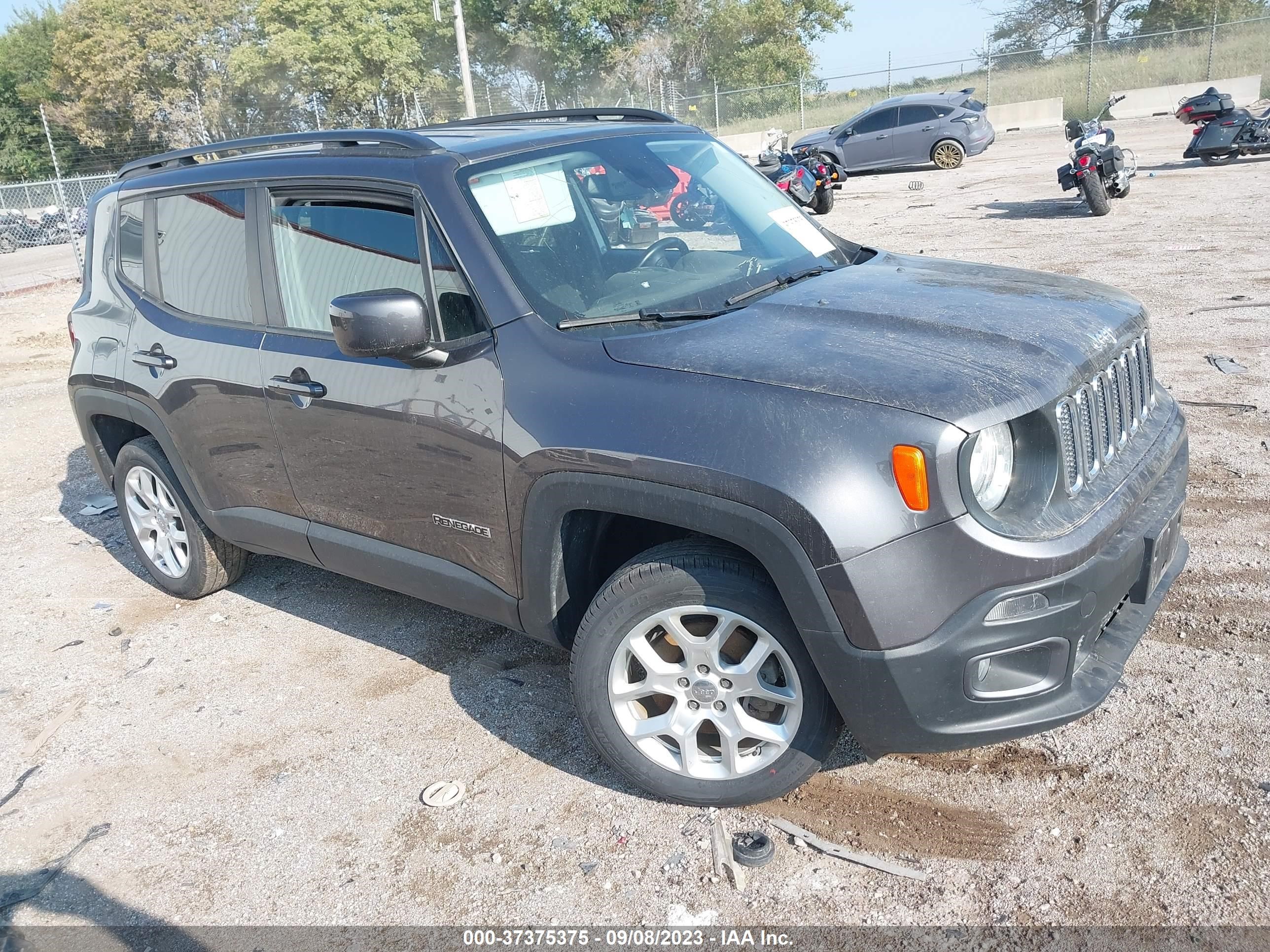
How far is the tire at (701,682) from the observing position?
2.83 m

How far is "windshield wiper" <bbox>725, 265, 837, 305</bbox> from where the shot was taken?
3404 mm

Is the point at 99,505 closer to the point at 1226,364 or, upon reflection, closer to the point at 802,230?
the point at 802,230

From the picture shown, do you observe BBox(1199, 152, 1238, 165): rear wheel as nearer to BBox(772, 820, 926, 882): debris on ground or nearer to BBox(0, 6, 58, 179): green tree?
BBox(772, 820, 926, 882): debris on ground

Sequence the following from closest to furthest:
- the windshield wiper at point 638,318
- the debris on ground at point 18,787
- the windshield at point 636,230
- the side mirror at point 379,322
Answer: the side mirror at point 379,322 → the windshield wiper at point 638,318 → the windshield at point 636,230 → the debris on ground at point 18,787

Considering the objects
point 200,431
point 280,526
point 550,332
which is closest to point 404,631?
point 280,526

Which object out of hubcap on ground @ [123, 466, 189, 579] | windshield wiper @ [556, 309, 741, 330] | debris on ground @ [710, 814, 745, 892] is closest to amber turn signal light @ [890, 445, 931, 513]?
windshield wiper @ [556, 309, 741, 330]

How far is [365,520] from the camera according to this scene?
3.73 m

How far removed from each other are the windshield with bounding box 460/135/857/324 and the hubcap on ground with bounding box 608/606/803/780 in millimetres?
972

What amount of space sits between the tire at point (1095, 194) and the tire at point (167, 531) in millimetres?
12084

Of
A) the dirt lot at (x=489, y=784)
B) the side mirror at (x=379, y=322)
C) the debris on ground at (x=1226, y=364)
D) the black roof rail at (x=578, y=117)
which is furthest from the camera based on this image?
the debris on ground at (x=1226, y=364)

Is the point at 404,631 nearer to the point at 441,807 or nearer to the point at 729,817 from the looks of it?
the point at 441,807

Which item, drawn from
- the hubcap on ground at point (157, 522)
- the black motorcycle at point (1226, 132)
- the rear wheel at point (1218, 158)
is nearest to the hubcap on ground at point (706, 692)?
the hubcap on ground at point (157, 522)

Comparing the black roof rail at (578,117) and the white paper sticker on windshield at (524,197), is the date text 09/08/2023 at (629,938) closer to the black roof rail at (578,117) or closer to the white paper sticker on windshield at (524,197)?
the white paper sticker on windshield at (524,197)

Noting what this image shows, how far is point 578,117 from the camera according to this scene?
439cm
